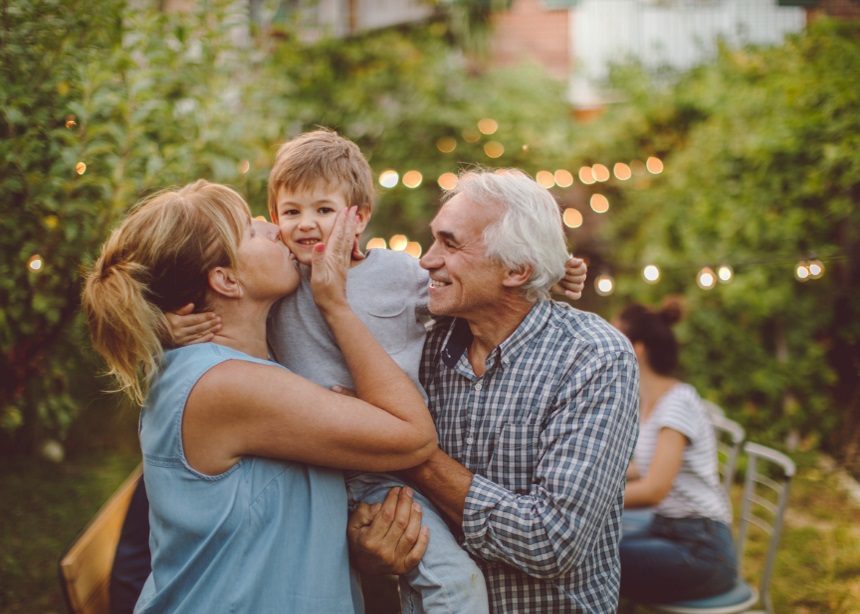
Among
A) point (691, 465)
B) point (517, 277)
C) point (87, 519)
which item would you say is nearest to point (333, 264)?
point (517, 277)

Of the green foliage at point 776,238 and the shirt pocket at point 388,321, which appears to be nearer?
the shirt pocket at point 388,321

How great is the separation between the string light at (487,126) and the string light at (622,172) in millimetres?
1297

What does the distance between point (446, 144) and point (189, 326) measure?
19.8 feet

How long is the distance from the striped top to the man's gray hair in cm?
132

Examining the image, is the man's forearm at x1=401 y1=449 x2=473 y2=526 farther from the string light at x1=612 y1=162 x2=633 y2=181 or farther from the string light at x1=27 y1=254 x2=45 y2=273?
the string light at x1=612 y1=162 x2=633 y2=181

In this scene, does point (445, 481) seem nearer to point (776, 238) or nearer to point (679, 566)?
point (679, 566)

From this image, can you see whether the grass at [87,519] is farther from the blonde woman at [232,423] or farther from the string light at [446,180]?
the string light at [446,180]

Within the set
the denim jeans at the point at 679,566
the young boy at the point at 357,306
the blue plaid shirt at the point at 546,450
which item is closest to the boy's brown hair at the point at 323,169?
the young boy at the point at 357,306

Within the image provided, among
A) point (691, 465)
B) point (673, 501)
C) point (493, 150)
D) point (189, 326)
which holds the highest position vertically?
point (493, 150)

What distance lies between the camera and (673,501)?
3.12 meters

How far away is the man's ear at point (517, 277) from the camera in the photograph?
2.02 m

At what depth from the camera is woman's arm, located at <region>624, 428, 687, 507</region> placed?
2979mm

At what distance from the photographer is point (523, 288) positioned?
2051 mm

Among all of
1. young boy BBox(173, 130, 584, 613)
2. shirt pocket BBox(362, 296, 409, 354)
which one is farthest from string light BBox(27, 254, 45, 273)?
shirt pocket BBox(362, 296, 409, 354)
